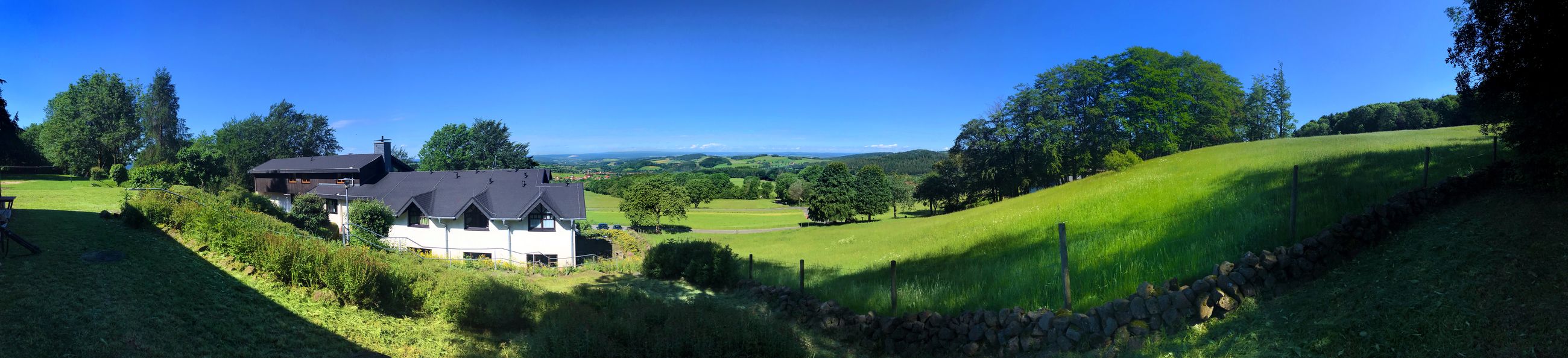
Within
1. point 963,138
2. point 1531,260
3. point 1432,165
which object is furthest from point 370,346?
point 963,138

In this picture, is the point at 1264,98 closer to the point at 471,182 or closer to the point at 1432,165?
the point at 1432,165

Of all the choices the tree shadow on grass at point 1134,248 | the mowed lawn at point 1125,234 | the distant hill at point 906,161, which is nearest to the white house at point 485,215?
the mowed lawn at point 1125,234

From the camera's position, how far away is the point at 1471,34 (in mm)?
9219

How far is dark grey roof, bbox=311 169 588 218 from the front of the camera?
86.7ft

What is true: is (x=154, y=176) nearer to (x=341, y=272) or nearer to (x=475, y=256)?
(x=475, y=256)

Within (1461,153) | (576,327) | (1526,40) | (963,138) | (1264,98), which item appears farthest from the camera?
(1264,98)

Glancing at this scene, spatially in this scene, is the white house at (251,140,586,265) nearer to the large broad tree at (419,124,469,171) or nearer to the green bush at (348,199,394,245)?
the green bush at (348,199,394,245)

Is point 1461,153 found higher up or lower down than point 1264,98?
lower down

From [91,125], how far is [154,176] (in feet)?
46.7

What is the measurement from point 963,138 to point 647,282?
3822 centimetres

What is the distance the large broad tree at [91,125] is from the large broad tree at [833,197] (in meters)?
50.7

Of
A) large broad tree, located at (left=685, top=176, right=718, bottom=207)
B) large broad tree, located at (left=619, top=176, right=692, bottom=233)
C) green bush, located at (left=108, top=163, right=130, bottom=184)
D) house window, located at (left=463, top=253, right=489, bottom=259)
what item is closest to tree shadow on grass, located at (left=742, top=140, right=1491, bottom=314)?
house window, located at (left=463, top=253, right=489, bottom=259)

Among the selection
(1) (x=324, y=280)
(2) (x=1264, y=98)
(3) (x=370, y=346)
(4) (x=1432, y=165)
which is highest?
(2) (x=1264, y=98)

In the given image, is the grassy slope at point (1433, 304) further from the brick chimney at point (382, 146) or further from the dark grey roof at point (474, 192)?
the brick chimney at point (382, 146)
